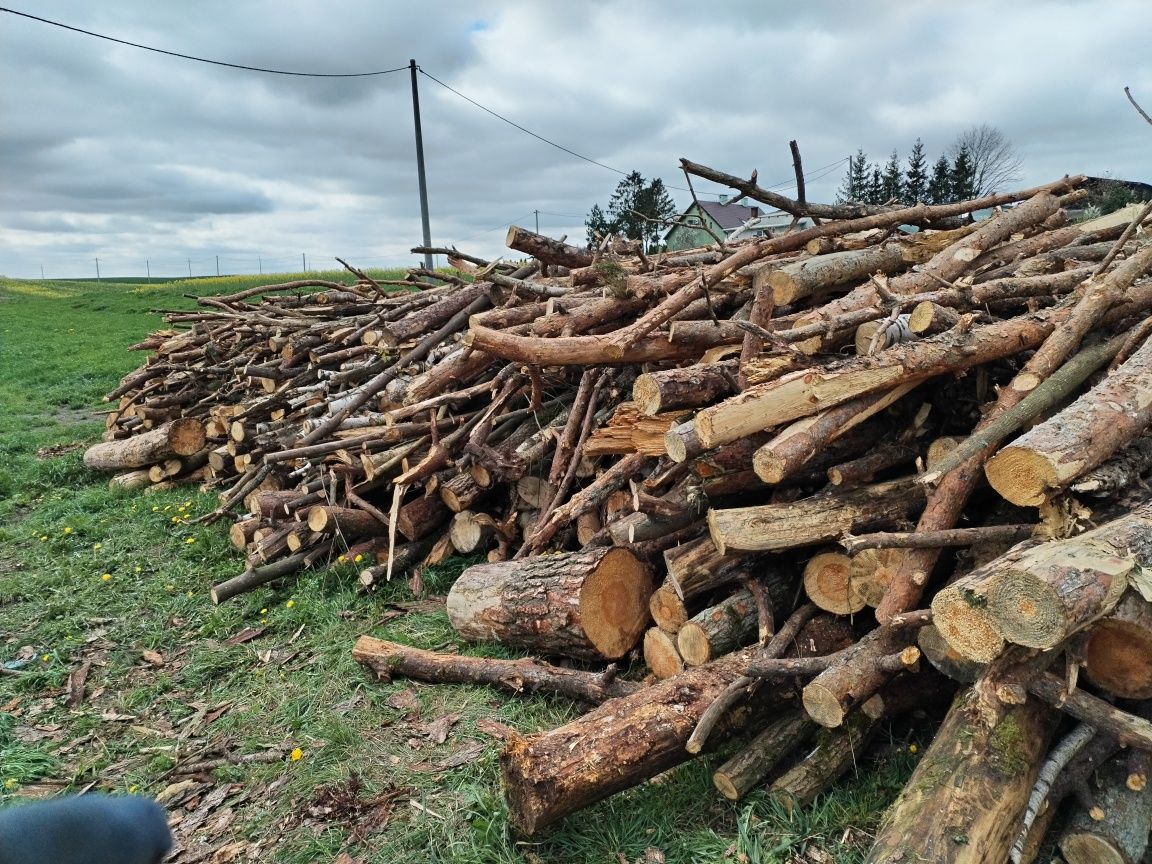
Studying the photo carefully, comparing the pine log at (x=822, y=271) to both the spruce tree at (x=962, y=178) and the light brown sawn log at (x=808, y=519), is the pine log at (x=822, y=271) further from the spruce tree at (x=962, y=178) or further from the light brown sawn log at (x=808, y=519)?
the spruce tree at (x=962, y=178)

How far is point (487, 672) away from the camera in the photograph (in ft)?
13.1

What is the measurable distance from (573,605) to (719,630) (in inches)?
31.1

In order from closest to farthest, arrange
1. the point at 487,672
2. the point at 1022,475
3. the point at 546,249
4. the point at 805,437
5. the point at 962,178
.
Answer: the point at 1022,475 < the point at 805,437 < the point at 487,672 < the point at 546,249 < the point at 962,178

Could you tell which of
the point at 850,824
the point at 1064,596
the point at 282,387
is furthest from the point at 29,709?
the point at 1064,596

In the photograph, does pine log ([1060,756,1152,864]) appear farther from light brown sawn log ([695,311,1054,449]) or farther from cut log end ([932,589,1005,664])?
light brown sawn log ([695,311,1054,449])

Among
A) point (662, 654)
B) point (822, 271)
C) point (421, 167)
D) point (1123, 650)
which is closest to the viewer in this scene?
point (1123, 650)

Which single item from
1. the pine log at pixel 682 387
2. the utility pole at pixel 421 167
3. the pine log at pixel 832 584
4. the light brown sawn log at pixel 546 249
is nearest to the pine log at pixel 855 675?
the pine log at pixel 832 584

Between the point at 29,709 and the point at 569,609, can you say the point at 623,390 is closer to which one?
the point at 569,609

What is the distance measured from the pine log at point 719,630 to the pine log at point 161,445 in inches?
269

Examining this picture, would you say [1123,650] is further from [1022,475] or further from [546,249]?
[546,249]

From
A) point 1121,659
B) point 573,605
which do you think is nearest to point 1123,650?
point 1121,659

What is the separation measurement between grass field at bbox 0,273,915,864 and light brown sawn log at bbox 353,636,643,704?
0.26 ft

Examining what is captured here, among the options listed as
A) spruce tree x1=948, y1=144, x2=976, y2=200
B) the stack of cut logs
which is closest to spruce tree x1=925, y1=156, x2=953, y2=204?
spruce tree x1=948, y1=144, x2=976, y2=200

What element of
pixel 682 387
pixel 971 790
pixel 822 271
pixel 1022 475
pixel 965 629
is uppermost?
pixel 822 271
